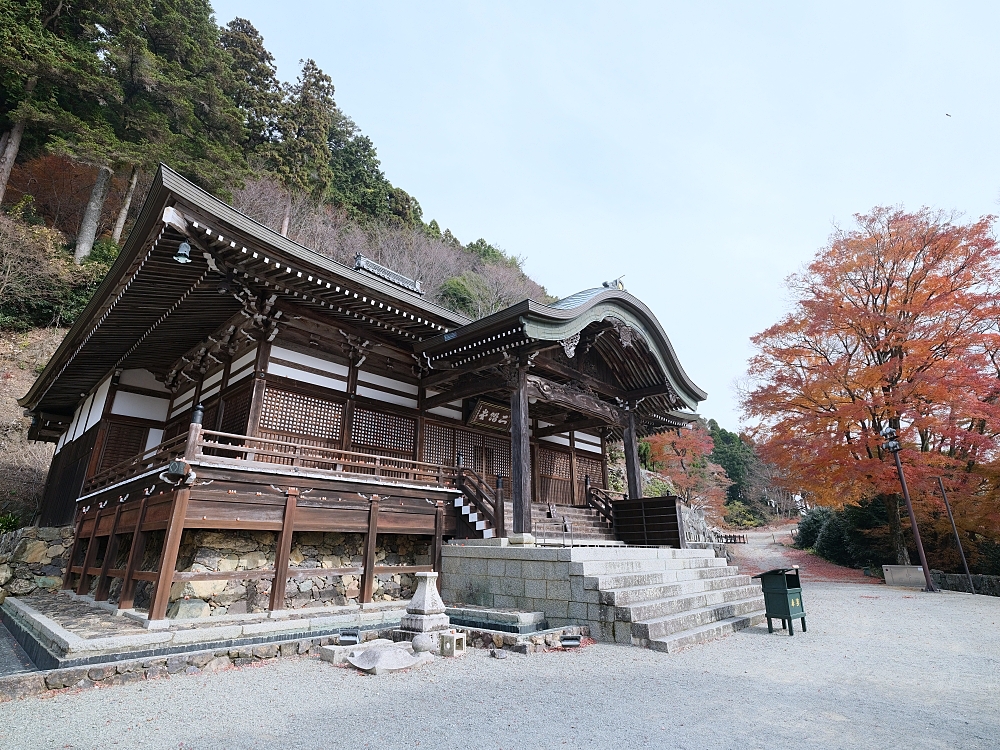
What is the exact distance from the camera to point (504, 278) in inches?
1390

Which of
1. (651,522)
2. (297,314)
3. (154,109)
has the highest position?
(154,109)

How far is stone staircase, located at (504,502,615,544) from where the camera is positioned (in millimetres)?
10748

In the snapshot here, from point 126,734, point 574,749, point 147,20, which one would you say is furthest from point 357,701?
point 147,20

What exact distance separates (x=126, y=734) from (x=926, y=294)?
1990 cm

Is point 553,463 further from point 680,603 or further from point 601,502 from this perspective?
point 680,603

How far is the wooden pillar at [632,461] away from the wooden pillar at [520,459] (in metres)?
4.43

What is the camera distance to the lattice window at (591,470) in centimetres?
1531

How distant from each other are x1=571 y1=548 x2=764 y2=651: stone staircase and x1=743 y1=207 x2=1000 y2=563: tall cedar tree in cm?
788

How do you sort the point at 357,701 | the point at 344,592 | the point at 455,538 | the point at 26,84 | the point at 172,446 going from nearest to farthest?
the point at 357,701
the point at 172,446
the point at 344,592
the point at 455,538
the point at 26,84

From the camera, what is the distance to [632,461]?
1298 centimetres

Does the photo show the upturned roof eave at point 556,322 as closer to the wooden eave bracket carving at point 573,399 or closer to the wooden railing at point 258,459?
the wooden eave bracket carving at point 573,399

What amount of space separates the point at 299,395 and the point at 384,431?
1.92m

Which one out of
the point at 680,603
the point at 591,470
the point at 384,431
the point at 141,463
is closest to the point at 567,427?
the point at 591,470

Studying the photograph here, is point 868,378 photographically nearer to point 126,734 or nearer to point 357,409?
point 357,409
